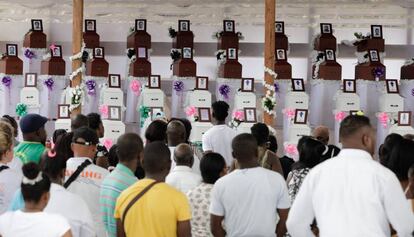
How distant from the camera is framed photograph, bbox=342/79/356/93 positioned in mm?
13633

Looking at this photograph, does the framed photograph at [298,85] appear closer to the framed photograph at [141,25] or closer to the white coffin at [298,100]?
the white coffin at [298,100]

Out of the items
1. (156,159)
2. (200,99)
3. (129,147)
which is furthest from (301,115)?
(156,159)

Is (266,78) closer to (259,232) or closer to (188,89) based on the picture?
(188,89)

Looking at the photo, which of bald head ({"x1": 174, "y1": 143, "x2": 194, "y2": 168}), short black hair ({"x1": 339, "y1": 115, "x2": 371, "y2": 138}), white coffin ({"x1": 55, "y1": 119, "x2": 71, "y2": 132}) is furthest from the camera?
white coffin ({"x1": 55, "y1": 119, "x2": 71, "y2": 132})

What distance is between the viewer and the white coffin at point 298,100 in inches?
532

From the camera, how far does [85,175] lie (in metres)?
5.71

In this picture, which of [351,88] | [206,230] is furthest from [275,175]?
[351,88]

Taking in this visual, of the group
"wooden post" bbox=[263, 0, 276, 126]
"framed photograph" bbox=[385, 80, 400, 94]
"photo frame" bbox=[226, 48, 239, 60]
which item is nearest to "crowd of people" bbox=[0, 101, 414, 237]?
"wooden post" bbox=[263, 0, 276, 126]

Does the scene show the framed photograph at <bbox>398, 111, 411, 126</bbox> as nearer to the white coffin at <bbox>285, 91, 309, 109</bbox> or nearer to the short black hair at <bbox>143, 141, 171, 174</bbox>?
the white coffin at <bbox>285, 91, 309, 109</bbox>

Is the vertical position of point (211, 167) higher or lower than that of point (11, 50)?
lower

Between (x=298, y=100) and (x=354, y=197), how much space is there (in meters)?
9.01

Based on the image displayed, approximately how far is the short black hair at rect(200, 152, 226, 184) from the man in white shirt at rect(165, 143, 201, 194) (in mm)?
154

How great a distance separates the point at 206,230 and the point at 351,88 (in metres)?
8.25

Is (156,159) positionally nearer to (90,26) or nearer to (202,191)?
(202,191)
